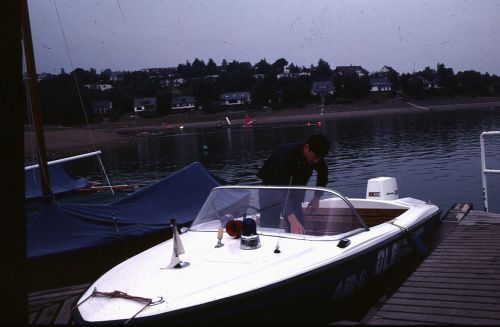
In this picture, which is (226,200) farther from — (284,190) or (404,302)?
(404,302)

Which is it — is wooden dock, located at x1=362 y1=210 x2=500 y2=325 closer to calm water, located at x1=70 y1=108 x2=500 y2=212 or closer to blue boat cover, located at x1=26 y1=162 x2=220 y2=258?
blue boat cover, located at x1=26 y1=162 x2=220 y2=258

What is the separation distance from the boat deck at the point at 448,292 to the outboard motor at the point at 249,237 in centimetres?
137

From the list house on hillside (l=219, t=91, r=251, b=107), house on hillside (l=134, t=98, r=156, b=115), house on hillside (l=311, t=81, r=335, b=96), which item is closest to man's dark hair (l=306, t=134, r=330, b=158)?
house on hillside (l=134, t=98, r=156, b=115)

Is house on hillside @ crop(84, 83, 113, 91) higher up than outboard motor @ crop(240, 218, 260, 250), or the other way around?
house on hillside @ crop(84, 83, 113, 91)

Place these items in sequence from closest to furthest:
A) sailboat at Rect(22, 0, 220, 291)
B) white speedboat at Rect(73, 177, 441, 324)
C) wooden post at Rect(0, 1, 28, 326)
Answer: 1. wooden post at Rect(0, 1, 28, 326)
2. white speedboat at Rect(73, 177, 441, 324)
3. sailboat at Rect(22, 0, 220, 291)

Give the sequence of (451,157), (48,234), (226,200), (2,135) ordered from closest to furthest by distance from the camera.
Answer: (2,135), (226,200), (48,234), (451,157)

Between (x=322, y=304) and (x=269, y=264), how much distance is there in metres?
0.73

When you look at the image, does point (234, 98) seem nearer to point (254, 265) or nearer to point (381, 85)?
point (381, 85)

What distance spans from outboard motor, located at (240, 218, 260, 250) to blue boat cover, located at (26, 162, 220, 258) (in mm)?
3869

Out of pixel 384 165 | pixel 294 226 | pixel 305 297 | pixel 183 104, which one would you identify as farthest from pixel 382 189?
pixel 183 104

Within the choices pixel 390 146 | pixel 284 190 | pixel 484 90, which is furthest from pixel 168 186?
pixel 484 90

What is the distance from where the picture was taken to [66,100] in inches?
3474

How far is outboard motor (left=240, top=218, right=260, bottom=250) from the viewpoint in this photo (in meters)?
5.25

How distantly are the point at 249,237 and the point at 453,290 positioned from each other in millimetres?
2154
